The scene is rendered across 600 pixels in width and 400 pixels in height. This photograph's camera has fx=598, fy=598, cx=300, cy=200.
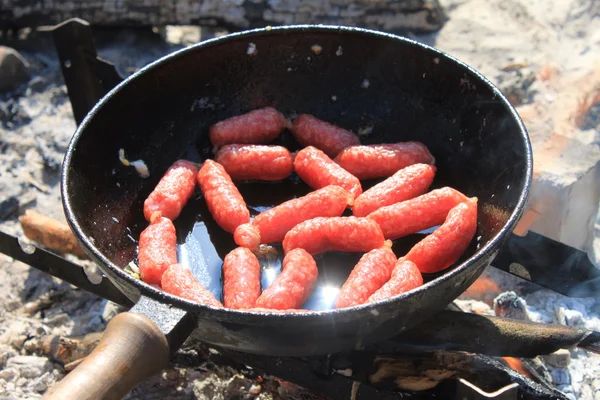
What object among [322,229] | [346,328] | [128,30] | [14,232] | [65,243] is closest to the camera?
[346,328]

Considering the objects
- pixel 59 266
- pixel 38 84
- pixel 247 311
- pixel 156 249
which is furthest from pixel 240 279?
pixel 38 84

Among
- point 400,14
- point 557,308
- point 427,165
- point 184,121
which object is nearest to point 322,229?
point 427,165

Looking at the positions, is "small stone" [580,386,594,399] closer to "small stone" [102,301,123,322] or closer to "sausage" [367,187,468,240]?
"sausage" [367,187,468,240]

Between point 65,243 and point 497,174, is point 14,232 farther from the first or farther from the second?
point 497,174

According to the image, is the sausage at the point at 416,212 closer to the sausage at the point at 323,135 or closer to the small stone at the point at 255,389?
the sausage at the point at 323,135

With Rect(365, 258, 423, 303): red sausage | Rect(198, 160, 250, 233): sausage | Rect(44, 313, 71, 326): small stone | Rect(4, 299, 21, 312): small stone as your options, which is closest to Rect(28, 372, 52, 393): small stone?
Rect(44, 313, 71, 326): small stone

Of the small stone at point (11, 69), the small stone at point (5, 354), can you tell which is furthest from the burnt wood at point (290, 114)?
the small stone at point (11, 69)
